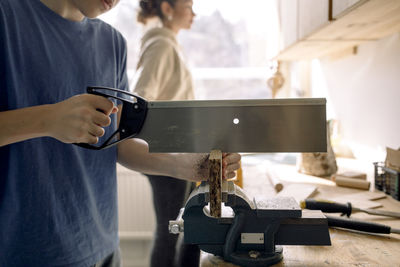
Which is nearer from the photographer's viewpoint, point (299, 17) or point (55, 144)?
point (55, 144)

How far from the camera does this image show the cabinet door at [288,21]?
1438mm

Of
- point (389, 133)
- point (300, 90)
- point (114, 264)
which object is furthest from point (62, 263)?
point (300, 90)

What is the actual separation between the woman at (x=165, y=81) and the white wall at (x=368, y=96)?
87 centimetres

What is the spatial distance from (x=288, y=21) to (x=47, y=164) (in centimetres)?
130

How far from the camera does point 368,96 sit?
1.55 m

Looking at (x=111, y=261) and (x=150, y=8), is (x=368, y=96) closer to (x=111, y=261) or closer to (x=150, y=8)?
(x=150, y=8)

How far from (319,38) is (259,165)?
2.16 ft

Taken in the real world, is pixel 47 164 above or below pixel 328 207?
above

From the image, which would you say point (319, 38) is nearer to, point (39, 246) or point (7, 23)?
point (7, 23)

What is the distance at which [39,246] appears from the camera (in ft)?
2.34

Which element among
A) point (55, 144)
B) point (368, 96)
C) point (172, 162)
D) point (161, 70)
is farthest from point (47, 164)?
point (368, 96)

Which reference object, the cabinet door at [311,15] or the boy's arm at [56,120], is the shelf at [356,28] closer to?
the cabinet door at [311,15]

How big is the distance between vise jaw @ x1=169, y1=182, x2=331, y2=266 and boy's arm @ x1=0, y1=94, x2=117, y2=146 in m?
0.26

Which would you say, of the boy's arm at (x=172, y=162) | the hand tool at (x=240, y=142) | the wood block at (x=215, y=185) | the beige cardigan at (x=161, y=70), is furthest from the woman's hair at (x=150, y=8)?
the wood block at (x=215, y=185)
